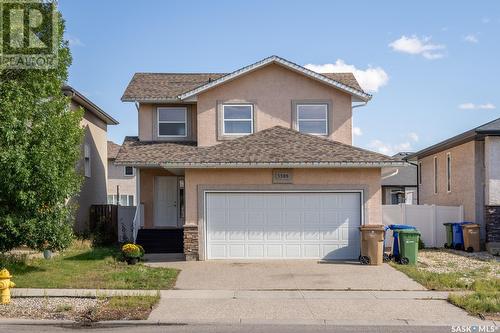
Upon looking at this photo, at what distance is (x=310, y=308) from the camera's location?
11.4 meters

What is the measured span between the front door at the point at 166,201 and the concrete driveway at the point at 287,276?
6.00 m

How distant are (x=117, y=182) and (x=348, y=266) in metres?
26.6

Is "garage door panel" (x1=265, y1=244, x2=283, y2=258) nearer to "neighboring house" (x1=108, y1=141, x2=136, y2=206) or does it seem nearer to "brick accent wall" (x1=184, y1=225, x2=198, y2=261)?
"brick accent wall" (x1=184, y1=225, x2=198, y2=261)

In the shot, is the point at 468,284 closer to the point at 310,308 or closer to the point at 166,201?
the point at 310,308

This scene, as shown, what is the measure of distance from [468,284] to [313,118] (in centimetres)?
1029

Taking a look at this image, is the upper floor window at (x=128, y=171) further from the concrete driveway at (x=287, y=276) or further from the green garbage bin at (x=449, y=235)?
the green garbage bin at (x=449, y=235)

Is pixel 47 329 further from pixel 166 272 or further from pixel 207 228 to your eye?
pixel 207 228

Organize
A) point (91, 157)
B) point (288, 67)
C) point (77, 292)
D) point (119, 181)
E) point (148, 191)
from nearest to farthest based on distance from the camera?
point (77, 292) → point (288, 67) → point (148, 191) → point (91, 157) → point (119, 181)

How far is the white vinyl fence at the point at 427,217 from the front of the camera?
23.4m

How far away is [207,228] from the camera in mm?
18594

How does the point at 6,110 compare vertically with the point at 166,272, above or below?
above

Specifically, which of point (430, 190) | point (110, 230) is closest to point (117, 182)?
point (110, 230)

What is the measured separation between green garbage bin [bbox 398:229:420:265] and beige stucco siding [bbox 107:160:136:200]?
25.9m

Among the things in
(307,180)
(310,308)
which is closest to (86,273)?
(310,308)
